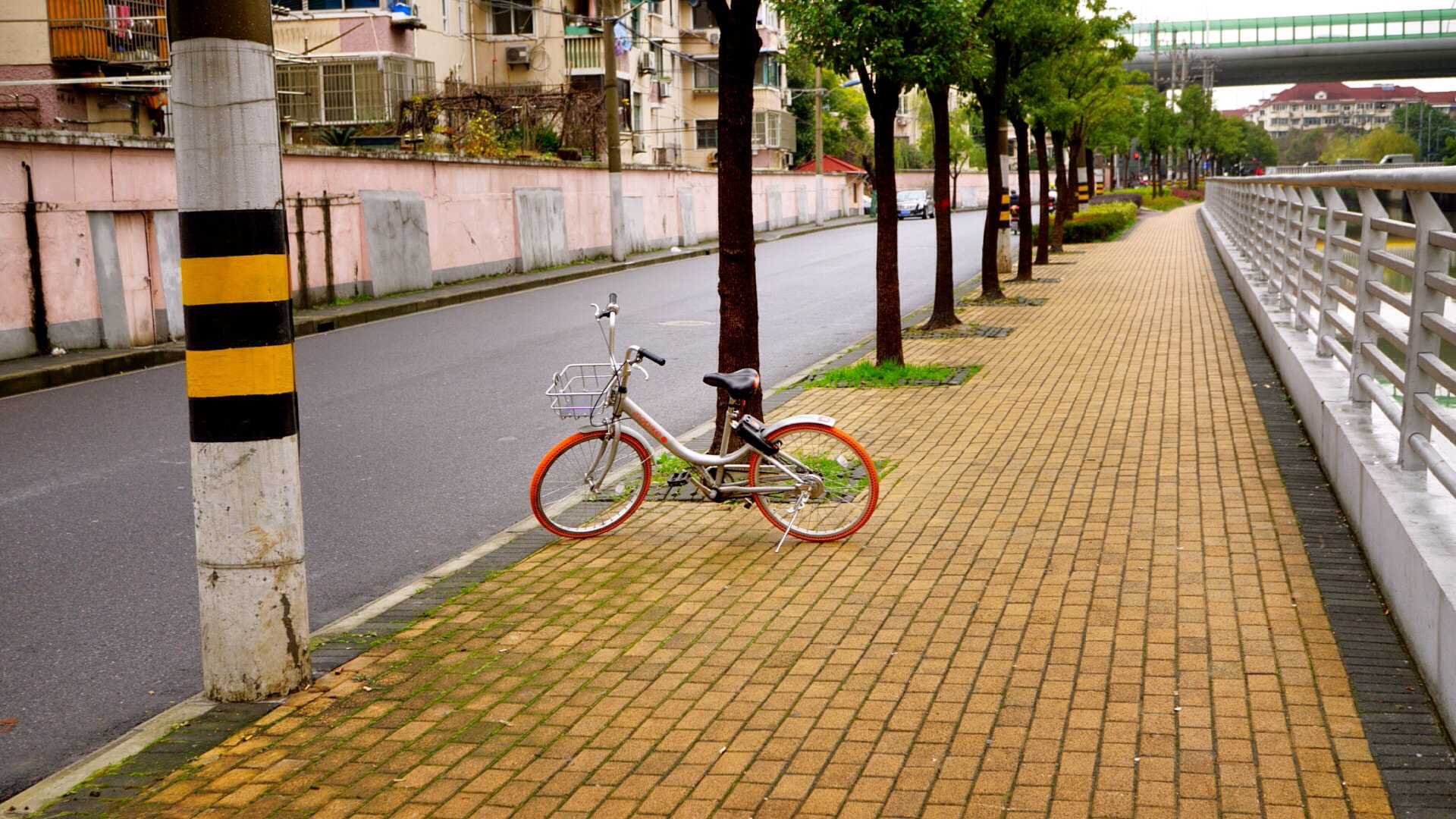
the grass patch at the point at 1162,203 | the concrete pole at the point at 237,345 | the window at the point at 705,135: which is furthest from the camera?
the grass patch at the point at 1162,203

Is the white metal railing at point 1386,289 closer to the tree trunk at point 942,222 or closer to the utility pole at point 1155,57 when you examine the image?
the tree trunk at point 942,222

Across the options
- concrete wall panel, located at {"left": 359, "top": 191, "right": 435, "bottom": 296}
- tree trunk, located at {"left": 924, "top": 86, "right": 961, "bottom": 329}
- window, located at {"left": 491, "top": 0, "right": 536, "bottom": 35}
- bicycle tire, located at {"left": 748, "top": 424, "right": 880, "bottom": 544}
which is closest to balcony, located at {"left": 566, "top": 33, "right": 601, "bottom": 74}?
window, located at {"left": 491, "top": 0, "right": 536, "bottom": 35}

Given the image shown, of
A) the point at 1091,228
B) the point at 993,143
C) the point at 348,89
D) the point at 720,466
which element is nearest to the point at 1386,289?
the point at 720,466

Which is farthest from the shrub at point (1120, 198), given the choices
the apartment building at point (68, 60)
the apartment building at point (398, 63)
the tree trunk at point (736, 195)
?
the tree trunk at point (736, 195)

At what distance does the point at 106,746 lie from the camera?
4637 mm

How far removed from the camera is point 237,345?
16.1ft

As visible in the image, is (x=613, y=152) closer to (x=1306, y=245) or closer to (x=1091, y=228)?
(x=1091, y=228)

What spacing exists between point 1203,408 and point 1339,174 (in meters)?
2.76

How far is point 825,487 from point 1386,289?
115 inches

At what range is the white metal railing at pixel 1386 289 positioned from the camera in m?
5.32

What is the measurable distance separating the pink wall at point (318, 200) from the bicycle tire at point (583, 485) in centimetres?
1003

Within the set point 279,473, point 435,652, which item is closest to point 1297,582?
point 435,652

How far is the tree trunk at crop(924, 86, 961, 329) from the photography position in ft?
52.8

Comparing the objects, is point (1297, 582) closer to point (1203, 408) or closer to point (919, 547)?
point (919, 547)
